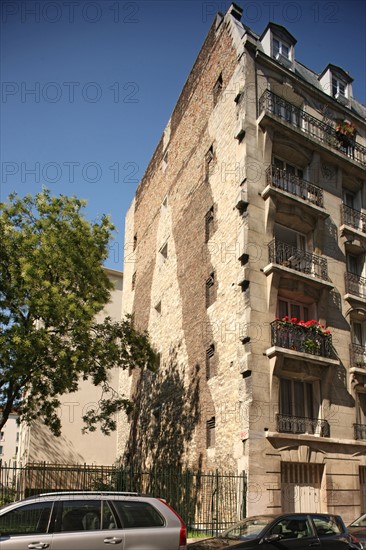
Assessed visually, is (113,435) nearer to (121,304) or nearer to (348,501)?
(121,304)

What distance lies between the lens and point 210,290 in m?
21.3

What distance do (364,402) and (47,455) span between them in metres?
17.6

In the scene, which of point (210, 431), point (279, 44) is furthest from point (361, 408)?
point (279, 44)

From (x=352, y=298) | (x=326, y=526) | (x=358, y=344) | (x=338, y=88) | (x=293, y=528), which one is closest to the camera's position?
(x=293, y=528)

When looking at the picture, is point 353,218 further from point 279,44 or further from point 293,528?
point 293,528

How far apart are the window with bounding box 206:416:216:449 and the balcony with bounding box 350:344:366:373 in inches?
218

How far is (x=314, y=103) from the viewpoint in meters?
23.0

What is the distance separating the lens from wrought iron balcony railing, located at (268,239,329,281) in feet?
63.9

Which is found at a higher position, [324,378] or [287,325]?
[287,325]

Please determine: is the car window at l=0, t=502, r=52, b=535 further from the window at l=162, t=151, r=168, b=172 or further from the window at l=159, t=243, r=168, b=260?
the window at l=162, t=151, r=168, b=172

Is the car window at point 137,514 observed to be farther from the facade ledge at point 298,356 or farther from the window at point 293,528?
the facade ledge at point 298,356

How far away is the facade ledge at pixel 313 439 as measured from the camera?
16597 millimetres

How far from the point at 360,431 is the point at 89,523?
1337 cm

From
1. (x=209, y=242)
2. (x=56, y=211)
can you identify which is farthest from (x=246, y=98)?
(x=56, y=211)
